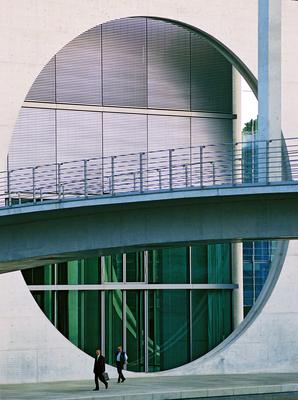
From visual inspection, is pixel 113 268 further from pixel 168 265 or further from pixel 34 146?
pixel 34 146

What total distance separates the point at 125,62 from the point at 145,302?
8566 millimetres

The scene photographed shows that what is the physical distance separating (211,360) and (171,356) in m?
1.69

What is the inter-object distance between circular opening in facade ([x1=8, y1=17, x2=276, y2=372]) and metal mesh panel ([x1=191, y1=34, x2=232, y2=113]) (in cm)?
4

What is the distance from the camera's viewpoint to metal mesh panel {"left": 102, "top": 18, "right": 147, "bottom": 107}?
170ft

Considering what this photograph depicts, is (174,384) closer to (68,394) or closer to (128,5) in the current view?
(68,394)

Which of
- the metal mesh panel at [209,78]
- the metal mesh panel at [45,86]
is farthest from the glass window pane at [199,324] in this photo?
the metal mesh panel at [45,86]

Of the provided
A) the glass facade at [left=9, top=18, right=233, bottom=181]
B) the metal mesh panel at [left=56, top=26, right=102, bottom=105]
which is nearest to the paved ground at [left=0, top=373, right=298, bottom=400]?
the glass facade at [left=9, top=18, right=233, bottom=181]

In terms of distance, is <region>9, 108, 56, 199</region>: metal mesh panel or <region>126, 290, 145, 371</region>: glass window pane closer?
<region>9, 108, 56, 199</region>: metal mesh panel

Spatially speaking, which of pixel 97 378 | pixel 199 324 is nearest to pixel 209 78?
pixel 199 324

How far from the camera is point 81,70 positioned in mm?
51344

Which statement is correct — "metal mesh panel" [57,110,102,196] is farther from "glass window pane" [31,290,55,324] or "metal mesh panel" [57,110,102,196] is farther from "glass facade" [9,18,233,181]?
"glass window pane" [31,290,55,324]

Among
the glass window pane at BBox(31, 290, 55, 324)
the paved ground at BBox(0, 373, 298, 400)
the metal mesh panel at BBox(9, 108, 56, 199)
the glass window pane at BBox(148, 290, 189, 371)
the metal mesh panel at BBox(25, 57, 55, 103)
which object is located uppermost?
the metal mesh panel at BBox(25, 57, 55, 103)

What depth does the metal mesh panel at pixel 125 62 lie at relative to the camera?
51.9 meters

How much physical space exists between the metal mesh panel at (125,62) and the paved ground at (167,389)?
9953mm
